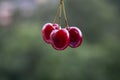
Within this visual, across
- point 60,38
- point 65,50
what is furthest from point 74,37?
point 65,50

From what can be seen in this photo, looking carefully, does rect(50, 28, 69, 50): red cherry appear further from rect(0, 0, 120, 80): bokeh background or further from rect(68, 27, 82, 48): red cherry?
rect(0, 0, 120, 80): bokeh background

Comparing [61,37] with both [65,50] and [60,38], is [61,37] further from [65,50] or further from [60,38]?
[65,50]

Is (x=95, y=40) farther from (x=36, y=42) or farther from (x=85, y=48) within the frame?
(x=36, y=42)

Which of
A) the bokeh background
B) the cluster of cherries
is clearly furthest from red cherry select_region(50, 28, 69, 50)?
the bokeh background

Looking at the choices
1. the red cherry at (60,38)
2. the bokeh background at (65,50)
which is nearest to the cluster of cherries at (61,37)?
the red cherry at (60,38)

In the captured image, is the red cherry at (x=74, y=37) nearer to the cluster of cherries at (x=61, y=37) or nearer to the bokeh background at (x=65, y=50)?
the cluster of cherries at (x=61, y=37)

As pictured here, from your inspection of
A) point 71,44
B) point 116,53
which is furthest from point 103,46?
point 71,44
